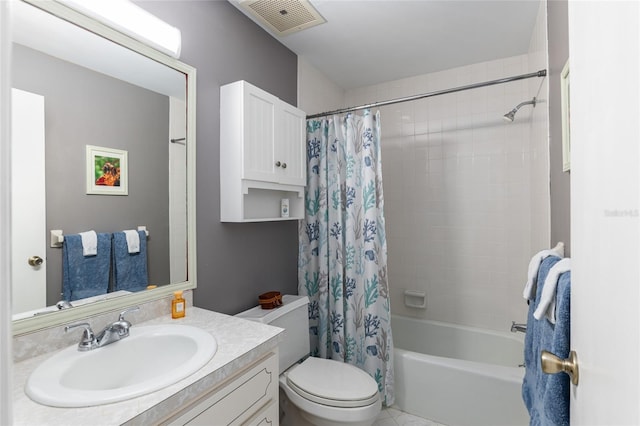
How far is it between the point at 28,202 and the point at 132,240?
38 centimetres

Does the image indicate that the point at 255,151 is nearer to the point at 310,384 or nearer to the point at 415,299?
the point at 310,384

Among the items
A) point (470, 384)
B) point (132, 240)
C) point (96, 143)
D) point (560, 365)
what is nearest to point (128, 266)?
point (132, 240)

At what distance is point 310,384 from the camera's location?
1.58 metres

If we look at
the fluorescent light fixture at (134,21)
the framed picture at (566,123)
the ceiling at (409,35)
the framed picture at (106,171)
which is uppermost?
the ceiling at (409,35)

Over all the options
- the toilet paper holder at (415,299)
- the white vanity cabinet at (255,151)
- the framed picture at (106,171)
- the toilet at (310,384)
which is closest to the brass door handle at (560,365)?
the toilet at (310,384)

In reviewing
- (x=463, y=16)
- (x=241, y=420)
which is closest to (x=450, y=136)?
(x=463, y=16)

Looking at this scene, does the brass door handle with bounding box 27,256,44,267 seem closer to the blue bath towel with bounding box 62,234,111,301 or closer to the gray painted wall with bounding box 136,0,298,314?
the blue bath towel with bounding box 62,234,111,301

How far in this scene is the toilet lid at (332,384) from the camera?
148 centimetres

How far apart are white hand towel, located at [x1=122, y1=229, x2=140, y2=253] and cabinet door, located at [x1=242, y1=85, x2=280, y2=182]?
551 millimetres

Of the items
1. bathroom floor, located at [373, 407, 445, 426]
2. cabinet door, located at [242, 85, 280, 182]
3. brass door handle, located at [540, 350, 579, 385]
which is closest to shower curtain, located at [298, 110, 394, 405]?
bathroom floor, located at [373, 407, 445, 426]

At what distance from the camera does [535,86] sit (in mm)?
2014

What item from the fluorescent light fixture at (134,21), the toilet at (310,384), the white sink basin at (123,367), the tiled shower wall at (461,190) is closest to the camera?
the white sink basin at (123,367)

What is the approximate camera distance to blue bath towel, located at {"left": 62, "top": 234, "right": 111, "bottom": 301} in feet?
3.66

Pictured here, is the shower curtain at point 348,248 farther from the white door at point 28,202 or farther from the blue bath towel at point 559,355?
the white door at point 28,202
